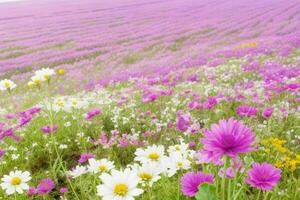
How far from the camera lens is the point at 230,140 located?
1.62 metres

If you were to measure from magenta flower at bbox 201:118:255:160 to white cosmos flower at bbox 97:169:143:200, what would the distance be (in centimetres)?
43

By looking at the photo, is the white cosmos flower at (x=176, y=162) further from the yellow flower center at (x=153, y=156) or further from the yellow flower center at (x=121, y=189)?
the yellow flower center at (x=121, y=189)

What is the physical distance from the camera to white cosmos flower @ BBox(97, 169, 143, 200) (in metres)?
1.91

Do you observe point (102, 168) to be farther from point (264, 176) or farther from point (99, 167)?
point (264, 176)

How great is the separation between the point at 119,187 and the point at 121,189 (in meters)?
0.01

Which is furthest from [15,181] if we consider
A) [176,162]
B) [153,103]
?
[153,103]

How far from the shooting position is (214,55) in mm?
14938

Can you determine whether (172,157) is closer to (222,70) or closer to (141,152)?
(141,152)

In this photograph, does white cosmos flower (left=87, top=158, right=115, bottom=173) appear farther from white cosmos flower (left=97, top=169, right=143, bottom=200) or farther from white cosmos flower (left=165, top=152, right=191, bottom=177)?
white cosmos flower (left=97, top=169, right=143, bottom=200)

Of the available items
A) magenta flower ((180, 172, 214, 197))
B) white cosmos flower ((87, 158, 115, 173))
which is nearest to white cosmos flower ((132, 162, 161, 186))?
magenta flower ((180, 172, 214, 197))

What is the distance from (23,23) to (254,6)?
55.8 feet

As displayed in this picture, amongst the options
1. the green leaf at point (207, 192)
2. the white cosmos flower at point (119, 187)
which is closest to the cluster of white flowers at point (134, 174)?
the white cosmos flower at point (119, 187)

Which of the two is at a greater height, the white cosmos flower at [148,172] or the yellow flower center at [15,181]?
the white cosmos flower at [148,172]

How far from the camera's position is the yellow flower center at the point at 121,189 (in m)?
1.92
